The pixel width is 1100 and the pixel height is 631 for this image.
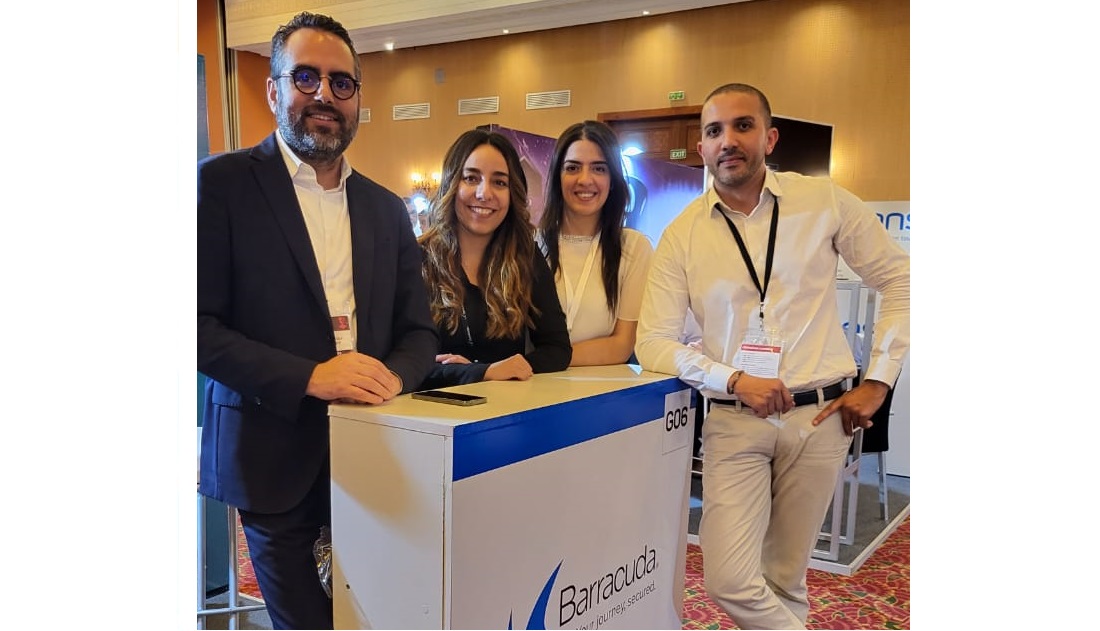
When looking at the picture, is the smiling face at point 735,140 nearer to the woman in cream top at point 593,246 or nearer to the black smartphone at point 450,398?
the woman in cream top at point 593,246

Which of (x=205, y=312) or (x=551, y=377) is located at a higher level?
(x=205, y=312)

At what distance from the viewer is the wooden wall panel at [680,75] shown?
1598 millimetres

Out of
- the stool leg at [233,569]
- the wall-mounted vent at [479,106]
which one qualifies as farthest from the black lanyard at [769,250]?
the stool leg at [233,569]

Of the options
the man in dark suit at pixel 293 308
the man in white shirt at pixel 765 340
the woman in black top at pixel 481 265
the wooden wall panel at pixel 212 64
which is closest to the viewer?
the man in dark suit at pixel 293 308

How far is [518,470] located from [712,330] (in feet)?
2.08

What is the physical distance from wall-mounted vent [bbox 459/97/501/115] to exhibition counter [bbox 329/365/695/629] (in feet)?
2.01

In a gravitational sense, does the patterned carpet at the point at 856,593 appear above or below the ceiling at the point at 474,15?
below

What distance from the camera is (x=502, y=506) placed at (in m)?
1.40

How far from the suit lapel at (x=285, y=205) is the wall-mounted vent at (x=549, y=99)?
0.58 meters

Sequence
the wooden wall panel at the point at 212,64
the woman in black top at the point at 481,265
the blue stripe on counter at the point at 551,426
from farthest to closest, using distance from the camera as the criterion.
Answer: the woman in black top at the point at 481,265
the wooden wall panel at the point at 212,64
the blue stripe on counter at the point at 551,426

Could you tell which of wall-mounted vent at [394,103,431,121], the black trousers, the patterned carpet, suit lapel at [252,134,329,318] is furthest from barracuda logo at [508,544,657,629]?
wall-mounted vent at [394,103,431,121]
